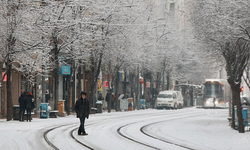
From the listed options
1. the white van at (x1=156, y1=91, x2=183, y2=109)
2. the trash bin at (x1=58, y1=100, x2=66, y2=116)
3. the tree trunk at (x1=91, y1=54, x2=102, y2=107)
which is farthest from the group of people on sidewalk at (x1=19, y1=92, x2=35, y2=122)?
the white van at (x1=156, y1=91, x2=183, y2=109)

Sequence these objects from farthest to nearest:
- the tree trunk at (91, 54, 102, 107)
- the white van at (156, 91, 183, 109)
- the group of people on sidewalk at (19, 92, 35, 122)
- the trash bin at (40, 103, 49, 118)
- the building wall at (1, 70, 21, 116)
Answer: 1. the white van at (156, 91, 183, 109)
2. the tree trunk at (91, 54, 102, 107)
3. the building wall at (1, 70, 21, 116)
4. the trash bin at (40, 103, 49, 118)
5. the group of people on sidewalk at (19, 92, 35, 122)

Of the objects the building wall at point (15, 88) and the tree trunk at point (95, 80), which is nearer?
the building wall at point (15, 88)

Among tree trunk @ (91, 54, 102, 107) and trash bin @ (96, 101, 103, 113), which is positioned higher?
tree trunk @ (91, 54, 102, 107)

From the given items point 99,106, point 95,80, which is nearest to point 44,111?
point 95,80

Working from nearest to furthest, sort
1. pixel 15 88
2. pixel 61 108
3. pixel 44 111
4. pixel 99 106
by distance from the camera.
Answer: pixel 44 111 < pixel 61 108 < pixel 15 88 < pixel 99 106

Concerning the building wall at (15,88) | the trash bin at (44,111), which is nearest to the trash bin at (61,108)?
the trash bin at (44,111)

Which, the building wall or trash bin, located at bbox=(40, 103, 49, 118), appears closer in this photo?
trash bin, located at bbox=(40, 103, 49, 118)

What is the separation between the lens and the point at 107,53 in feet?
126

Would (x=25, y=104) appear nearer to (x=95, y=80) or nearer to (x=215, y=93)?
(x=95, y=80)

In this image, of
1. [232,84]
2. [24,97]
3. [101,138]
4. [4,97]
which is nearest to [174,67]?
[4,97]

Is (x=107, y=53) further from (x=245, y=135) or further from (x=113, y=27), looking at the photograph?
(x=245, y=135)

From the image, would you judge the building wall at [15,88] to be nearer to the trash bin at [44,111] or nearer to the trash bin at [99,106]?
the trash bin at [44,111]

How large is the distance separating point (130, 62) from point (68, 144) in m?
29.1

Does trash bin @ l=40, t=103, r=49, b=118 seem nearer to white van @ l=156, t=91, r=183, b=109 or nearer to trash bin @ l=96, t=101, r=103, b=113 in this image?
trash bin @ l=96, t=101, r=103, b=113
